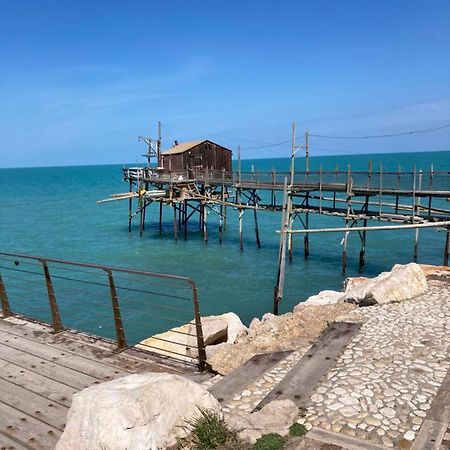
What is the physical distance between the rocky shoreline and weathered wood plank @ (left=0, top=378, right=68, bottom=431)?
1105mm

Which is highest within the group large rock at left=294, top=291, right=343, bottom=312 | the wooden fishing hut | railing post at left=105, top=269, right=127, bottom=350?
the wooden fishing hut

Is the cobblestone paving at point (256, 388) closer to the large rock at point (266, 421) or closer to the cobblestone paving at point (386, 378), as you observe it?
the large rock at point (266, 421)

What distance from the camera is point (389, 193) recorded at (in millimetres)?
21359

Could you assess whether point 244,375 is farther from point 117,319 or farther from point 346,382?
point 117,319

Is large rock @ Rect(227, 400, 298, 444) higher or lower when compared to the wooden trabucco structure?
lower

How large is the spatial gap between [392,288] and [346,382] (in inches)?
174

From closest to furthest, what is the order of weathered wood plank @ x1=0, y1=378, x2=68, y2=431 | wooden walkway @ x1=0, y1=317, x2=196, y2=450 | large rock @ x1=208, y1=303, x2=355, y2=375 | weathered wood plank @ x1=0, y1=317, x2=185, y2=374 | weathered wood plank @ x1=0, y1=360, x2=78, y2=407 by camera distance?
1. wooden walkway @ x1=0, y1=317, x2=196, y2=450
2. weathered wood plank @ x1=0, y1=378, x2=68, y2=431
3. weathered wood plank @ x1=0, y1=360, x2=78, y2=407
4. weathered wood plank @ x1=0, y1=317, x2=185, y2=374
5. large rock @ x1=208, y1=303, x2=355, y2=375

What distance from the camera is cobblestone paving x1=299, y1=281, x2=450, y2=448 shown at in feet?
16.0

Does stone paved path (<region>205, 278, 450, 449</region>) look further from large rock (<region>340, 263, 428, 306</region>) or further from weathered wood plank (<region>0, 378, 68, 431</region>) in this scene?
weathered wood plank (<region>0, 378, 68, 431</region>)

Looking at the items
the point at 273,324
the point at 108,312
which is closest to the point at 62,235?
the point at 108,312

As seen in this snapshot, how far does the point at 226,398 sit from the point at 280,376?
0.97 metres

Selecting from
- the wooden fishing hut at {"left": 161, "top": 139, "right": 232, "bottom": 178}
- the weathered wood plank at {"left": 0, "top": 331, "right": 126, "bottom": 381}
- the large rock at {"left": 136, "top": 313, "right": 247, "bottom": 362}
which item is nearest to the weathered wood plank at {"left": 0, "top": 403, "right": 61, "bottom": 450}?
the weathered wood plank at {"left": 0, "top": 331, "right": 126, "bottom": 381}

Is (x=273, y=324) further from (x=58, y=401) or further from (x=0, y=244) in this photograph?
(x=0, y=244)

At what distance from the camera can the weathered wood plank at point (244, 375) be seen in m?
5.56
